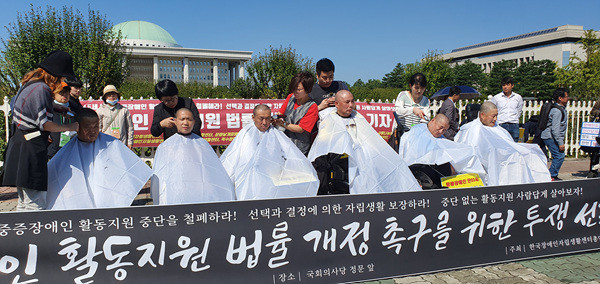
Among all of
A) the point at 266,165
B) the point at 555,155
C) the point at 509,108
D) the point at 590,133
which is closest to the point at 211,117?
the point at 266,165

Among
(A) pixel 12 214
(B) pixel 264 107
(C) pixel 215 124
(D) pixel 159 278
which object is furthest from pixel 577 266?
(C) pixel 215 124

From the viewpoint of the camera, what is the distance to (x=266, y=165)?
343cm

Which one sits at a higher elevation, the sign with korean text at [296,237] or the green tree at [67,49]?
the green tree at [67,49]

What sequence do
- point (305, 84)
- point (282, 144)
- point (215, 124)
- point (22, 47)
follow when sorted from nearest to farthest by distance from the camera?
1. point (282, 144)
2. point (305, 84)
3. point (215, 124)
4. point (22, 47)

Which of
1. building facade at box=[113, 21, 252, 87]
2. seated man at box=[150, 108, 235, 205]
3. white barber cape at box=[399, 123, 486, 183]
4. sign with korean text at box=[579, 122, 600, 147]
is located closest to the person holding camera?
seated man at box=[150, 108, 235, 205]

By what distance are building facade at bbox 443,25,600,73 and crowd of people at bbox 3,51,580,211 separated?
75.7 meters

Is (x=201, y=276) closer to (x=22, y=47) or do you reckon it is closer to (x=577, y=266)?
(x=577, y=266)

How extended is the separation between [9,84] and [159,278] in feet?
43.6

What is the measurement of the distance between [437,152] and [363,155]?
92 centimetres

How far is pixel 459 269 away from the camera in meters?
3.04

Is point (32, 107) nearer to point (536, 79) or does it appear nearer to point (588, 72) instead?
point (588, 72)

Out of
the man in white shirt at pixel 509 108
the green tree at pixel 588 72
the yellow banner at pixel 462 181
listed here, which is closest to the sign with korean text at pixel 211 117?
the man in white shirt at pixel 509 108

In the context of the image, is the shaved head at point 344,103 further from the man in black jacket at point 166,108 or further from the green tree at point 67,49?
the green tree at point 67,49

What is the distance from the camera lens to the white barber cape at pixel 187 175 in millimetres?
3096
